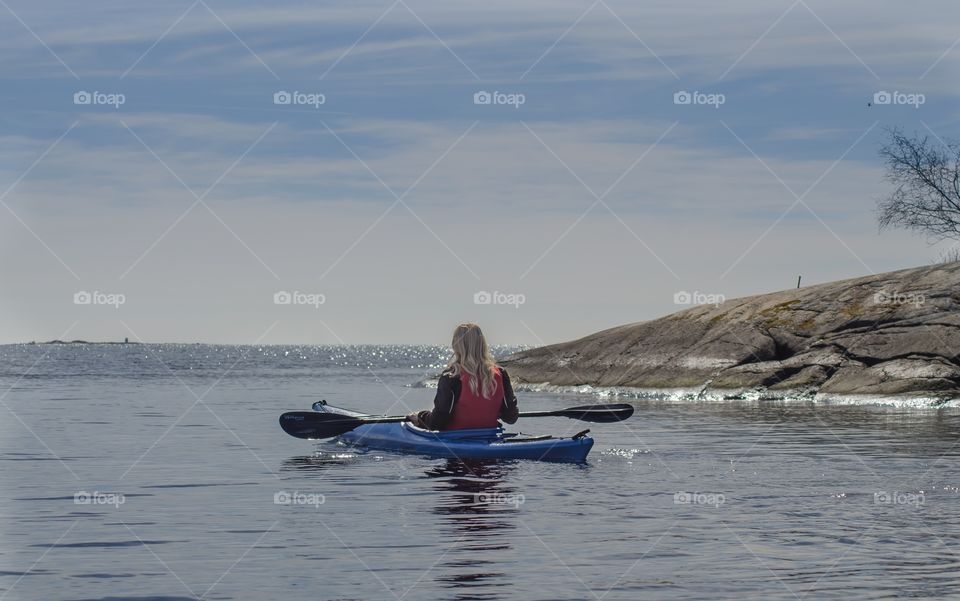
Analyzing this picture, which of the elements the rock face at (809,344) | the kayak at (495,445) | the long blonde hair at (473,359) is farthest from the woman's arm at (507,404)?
the rock face at (809,344)

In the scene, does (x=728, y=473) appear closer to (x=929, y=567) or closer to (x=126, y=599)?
(x=929, y=567)

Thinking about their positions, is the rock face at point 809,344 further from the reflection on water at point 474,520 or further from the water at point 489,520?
the reflection on water at point 474,520

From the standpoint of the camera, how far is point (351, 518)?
13320 mm

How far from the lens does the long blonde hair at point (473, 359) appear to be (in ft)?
60.2

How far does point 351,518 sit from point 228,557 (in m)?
2.52

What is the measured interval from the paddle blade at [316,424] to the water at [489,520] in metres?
0.40

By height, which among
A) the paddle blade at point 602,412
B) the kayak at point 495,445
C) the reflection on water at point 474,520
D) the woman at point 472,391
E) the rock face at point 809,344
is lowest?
the reflection on water at point 474,520

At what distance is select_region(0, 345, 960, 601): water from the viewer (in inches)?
382

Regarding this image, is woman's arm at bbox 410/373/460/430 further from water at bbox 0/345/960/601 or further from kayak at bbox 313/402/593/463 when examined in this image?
water at bbox 0/345/960/601

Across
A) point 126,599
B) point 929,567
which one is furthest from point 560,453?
point 126,599

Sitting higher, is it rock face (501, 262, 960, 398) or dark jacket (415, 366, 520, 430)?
rock face (501, 262, 960, 398)

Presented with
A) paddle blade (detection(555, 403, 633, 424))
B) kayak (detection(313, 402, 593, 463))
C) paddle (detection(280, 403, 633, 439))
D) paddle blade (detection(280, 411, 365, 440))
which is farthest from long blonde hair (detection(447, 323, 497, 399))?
paddle blade (detection(280, 411, 365, 440))

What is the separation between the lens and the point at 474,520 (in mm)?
13117

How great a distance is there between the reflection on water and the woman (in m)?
0.69
